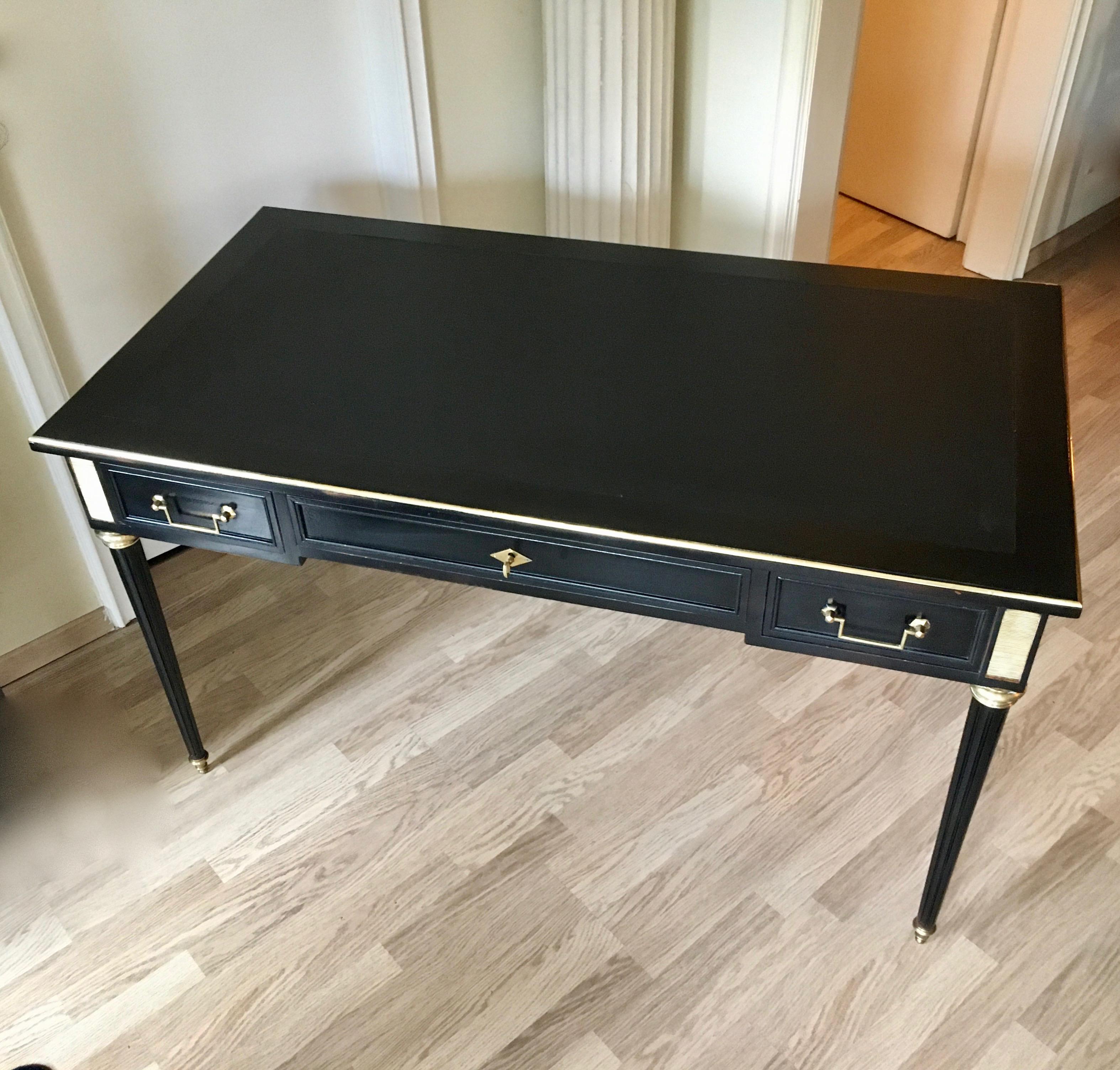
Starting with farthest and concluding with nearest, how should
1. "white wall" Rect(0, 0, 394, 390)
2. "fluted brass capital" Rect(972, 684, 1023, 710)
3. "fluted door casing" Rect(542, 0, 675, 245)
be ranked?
1. "fluted door casing" Rect(542, 0, 675, 245)
2. "white wall" Rect(0, 0, 394, 390)
3. "fluted brass capital" Rect(972, 684, 1023, 710)

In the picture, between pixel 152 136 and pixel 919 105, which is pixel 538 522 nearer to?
pixel 152 136

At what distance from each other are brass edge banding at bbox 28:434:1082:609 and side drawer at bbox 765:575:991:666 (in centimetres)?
4

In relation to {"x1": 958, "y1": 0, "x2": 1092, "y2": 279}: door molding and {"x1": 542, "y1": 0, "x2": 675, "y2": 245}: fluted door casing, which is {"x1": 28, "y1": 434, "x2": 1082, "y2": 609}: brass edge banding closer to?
{"x1": 542, "y1": 0, "x2": 675, "y2": 245}: fluted door casing

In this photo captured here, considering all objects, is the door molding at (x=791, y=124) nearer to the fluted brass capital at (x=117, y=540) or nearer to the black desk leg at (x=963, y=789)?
the black desk leg at (x=963, y=789)

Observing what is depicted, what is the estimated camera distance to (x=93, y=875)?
1.81m

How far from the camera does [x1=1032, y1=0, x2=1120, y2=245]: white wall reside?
2701 mm

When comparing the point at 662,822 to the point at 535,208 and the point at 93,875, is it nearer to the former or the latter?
the point at 93,875

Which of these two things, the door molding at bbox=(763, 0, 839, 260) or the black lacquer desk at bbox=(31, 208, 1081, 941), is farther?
the door molding at bbox=(763, 0, 839, 260)

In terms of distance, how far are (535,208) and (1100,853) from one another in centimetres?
172

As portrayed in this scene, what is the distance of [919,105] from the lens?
10.2 feet

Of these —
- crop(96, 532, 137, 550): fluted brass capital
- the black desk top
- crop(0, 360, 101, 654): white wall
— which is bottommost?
crop(0, 360, 101, 654): white wall

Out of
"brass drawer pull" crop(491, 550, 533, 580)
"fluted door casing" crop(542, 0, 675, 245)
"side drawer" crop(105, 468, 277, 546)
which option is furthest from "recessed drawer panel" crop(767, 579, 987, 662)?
"fluted door casing" crop(542, 0, 675, 245)

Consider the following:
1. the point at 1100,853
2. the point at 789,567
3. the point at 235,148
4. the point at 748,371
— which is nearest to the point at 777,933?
the point at 1100,853

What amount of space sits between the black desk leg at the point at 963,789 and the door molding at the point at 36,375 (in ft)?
4.54
